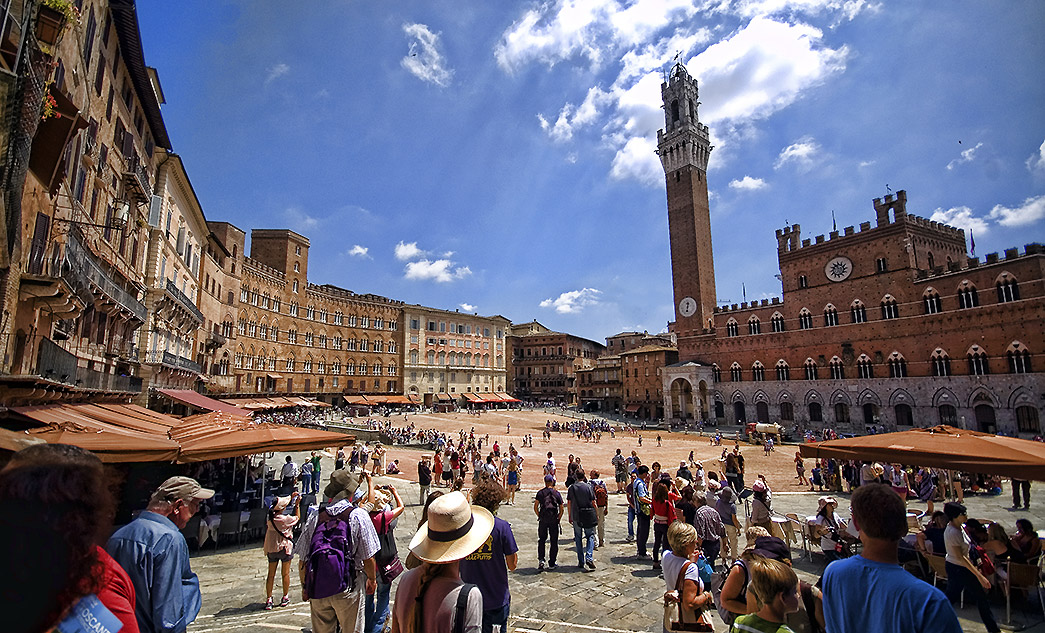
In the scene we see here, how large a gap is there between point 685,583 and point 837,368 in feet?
140

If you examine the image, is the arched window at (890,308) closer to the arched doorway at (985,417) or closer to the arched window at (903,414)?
the arched window at (903,414)

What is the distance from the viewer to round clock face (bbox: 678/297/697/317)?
172ft

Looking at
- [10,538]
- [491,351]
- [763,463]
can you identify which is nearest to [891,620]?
[10,538]

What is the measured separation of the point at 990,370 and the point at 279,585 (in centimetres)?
4051

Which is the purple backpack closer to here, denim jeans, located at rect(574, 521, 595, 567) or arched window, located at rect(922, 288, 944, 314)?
denim jeans, located at rect(574, 521, 595, 567)

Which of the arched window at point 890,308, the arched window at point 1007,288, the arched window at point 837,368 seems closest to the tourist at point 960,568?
the arched window at point 1007,288

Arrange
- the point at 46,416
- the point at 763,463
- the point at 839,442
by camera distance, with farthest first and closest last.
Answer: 1. the point at 763,463
2. the point at 839,442
3. the point at 46,416

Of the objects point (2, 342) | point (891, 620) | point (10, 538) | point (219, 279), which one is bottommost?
point (891, 620)

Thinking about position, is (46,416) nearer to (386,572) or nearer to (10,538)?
(386,572)

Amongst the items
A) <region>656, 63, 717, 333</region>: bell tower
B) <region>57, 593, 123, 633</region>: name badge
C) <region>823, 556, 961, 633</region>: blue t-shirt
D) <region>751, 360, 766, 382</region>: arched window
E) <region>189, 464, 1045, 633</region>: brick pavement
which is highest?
<region>656, 63, 717, 333</region>: bell tower

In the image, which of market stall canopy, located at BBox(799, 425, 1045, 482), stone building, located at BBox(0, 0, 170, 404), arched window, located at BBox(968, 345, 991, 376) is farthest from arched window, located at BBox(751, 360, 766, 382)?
stone building, located at BBox(0, 0, 170, 404)

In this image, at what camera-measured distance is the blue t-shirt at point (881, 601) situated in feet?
7.73

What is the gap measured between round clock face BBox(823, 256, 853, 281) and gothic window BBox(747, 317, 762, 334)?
22.7ft

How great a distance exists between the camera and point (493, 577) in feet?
13.5
